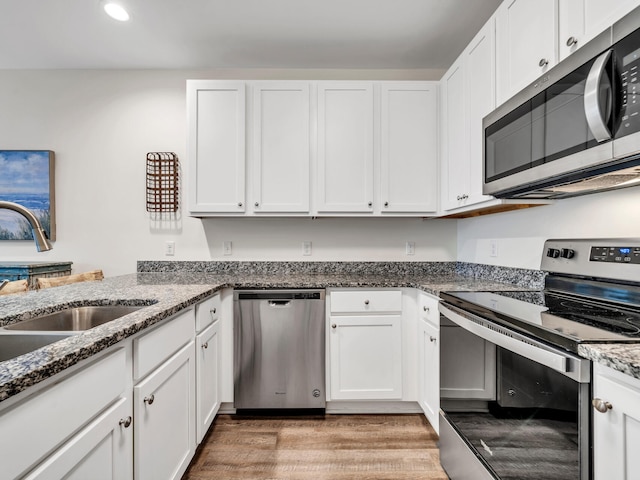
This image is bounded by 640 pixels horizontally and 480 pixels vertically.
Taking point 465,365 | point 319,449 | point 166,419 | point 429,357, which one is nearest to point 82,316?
point 166,419

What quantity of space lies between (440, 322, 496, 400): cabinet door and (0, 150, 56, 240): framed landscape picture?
121 inches

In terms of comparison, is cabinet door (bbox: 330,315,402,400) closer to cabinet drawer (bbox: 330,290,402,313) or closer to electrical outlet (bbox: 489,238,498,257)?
cabinet drawer (bbox: 330,290,402,313)

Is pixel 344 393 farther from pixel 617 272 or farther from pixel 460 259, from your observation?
pixel 617 272

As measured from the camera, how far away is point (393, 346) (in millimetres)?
2225

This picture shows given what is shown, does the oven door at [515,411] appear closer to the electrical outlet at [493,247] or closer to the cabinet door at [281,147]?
the electrical outlet at [493,247]

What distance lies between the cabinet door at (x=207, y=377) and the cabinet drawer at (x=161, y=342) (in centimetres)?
19

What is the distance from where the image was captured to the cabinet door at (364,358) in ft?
7.28

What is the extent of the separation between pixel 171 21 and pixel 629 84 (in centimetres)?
243

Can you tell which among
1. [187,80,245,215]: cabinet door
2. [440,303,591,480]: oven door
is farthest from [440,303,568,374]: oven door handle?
[187,80,245,215]: cabinet door

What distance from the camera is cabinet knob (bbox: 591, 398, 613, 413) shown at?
79cm

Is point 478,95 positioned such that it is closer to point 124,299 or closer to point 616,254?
point 616,254

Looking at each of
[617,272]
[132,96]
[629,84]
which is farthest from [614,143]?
[132,96]

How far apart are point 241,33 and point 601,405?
2.65 metres

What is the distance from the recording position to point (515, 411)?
114 cm
